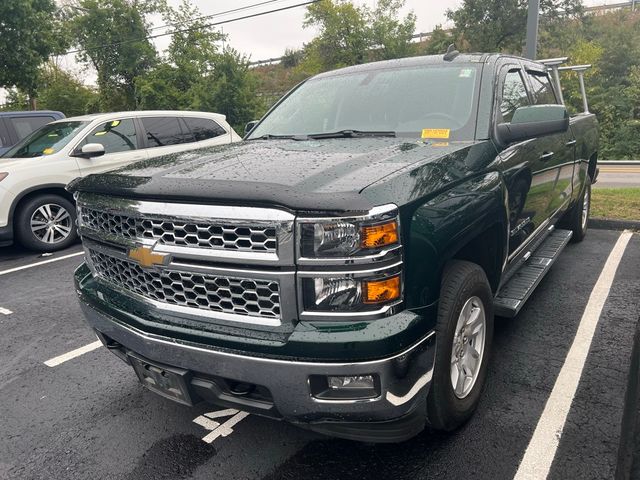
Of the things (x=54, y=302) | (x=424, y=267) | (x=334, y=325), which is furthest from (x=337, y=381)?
(x=54, y=302)

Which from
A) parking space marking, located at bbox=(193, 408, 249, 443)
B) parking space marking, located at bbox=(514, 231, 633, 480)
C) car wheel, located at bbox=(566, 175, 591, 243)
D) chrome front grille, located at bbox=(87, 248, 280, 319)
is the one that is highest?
chrome front grille, located at bbox=(87, 248, 280, 319)

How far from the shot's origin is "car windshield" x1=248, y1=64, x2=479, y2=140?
3020mm

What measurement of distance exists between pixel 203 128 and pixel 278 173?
21.8 ft

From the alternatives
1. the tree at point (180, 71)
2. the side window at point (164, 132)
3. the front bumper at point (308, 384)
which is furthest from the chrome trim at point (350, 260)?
the tree at point (180, 71)

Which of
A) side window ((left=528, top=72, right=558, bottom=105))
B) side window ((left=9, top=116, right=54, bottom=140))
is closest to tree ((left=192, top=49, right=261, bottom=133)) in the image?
side window ((left=9, top=116, right=54, bottom=140))

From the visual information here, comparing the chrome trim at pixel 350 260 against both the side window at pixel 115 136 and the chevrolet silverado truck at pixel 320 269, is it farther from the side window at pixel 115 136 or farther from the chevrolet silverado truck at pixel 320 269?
the side window at pixel 115 136

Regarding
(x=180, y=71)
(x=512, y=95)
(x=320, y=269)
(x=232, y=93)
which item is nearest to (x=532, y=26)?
(x=512, y=95)

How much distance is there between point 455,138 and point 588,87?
35.7 meters

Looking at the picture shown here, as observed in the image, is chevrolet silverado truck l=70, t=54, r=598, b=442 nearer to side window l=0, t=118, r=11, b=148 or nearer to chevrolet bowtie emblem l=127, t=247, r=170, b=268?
chevrolet bowtie emblem l=127, t=247, r=170, b=268

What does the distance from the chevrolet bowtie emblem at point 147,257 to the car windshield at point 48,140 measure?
556cm

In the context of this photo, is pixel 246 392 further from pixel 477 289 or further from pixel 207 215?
pixel 477 289

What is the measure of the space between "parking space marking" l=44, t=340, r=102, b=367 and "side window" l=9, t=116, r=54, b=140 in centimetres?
694

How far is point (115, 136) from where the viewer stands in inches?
289

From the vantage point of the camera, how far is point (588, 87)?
32.8 meters
